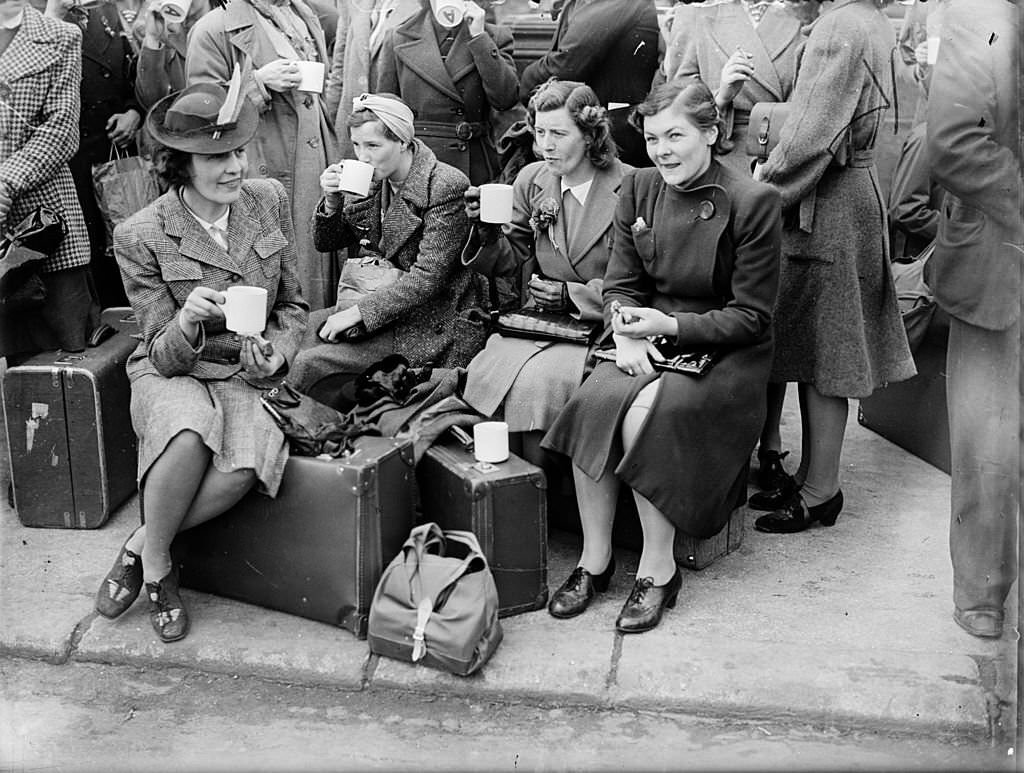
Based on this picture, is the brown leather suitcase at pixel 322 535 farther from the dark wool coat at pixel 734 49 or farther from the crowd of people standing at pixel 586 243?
the dark wool coat at pixel 734 49

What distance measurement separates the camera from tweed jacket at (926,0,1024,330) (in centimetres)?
367

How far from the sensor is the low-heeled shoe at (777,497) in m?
5.02

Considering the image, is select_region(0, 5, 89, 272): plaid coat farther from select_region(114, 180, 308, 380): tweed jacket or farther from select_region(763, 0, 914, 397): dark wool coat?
select_region(763, 0, 914, 397): dark wool coat

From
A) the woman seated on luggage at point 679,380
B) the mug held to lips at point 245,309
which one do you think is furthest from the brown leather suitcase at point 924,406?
the mug held to lips at point 245,309

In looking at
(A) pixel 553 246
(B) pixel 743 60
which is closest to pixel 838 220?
(B) pixel 743 60

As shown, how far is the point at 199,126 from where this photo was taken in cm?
432

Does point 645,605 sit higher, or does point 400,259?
point 400,259

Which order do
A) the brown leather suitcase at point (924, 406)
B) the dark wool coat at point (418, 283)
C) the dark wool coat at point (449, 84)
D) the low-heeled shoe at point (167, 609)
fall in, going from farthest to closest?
the dark wool coat at point (449, 84) < the brown leather suitcase at point (924, 406) < the dark wool coat at point (418, 283) < the low-heeled shoe at point (167, 609)

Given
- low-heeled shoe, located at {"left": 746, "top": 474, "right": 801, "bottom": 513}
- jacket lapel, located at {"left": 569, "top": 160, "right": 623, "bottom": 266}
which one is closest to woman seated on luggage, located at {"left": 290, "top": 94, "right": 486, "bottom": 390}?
jacket lapel, located at {"left": 569, "top": 160, "right": 623, "bottom": 266}

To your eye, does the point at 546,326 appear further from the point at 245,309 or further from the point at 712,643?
the point at 712,643

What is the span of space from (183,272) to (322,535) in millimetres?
1063

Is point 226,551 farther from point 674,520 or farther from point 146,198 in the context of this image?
point 146,198

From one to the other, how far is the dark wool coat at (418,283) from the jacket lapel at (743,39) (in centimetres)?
120

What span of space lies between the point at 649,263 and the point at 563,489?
90 cm
